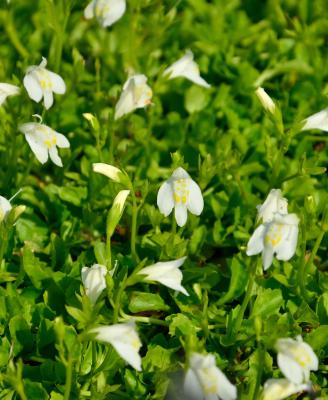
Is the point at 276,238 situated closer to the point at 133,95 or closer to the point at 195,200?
the point at 195,200

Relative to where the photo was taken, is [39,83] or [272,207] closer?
[272,207]

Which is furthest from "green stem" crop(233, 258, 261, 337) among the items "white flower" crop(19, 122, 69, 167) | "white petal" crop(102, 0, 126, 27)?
"white petal" crop(102, 0, 126, 27)

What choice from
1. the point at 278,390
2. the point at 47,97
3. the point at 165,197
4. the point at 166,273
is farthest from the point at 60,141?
the point at 278,390

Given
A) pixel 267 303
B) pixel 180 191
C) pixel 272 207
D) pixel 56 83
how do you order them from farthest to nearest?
pixel 56 83, pixel 267 303, pixel 180 191, pixel 272 207

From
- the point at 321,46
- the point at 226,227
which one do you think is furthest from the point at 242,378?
the point at 321,46

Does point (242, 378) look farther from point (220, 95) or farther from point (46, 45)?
point (46, 45)

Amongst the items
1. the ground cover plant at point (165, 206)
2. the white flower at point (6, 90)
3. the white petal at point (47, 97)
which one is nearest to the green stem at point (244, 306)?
the ground cover plant at point (165, 206)

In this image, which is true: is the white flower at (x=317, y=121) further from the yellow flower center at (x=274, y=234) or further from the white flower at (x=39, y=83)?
the white flower at (x=39, y=83)
